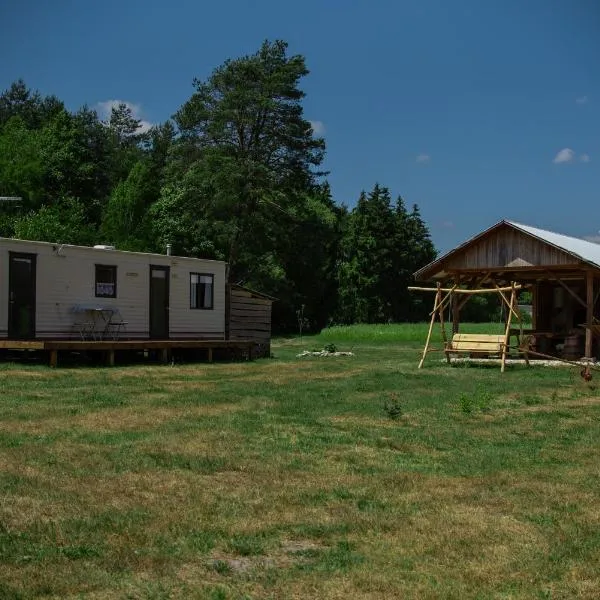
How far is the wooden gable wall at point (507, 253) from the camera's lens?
66.2 ft

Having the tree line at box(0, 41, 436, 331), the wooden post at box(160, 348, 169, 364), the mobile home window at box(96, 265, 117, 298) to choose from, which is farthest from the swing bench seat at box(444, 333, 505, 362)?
the tree line at box(0, 41, 436, 331)

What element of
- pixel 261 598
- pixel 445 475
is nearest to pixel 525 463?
pixel 445 475

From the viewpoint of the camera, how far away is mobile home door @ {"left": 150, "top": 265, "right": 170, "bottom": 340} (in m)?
20.7

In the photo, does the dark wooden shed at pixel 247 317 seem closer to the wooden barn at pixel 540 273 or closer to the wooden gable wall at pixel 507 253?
the wooden barn at pixel 540 273

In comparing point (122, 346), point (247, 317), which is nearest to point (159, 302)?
point (122, 346)

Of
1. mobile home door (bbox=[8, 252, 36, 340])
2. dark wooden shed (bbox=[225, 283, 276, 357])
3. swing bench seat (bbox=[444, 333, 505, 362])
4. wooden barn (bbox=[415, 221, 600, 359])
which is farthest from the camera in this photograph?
dark wooden shed (bbox=[225, 283, 276, 357])

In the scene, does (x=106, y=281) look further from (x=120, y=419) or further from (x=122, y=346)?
(x=120, y=419)

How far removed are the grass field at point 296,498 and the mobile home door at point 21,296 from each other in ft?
19.6

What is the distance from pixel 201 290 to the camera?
22.0m

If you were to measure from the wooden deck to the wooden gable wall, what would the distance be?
6.30m

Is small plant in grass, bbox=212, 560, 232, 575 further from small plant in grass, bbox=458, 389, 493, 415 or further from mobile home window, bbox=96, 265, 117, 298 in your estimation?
mobile home window, bbox=96, 265, 117, 298

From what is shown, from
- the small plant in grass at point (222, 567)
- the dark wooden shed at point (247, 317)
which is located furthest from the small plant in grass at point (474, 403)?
the dark wooden shed at point (247, 317)

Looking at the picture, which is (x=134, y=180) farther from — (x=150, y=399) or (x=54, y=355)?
(x=150, y=399)

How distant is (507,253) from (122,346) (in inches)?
401
